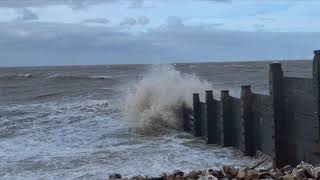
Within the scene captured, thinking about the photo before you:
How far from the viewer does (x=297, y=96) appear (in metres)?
8.36

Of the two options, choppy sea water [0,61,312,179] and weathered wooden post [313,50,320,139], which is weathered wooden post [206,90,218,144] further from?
weathered wooden post [313,50,320,139]

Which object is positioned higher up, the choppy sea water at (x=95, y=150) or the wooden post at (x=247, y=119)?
the wooden post at (x=247, y=119)

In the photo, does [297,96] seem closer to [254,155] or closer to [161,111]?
[254,155]

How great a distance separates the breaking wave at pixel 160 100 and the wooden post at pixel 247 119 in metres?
5.43

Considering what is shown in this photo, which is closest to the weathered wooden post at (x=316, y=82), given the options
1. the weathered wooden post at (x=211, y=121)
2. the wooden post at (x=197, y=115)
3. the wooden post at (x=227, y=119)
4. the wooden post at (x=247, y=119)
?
the wooden post at (x=247, y=119)

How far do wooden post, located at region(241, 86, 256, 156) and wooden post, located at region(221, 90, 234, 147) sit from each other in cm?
118

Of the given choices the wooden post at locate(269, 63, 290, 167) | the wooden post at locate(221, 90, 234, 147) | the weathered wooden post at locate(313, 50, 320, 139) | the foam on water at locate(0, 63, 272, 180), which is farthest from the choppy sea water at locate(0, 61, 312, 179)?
the weathered wooden post at locate(313, 50, 320, 139)

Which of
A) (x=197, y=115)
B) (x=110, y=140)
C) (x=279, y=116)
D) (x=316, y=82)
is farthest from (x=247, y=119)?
(x=110, y=140)

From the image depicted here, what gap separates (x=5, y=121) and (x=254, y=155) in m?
11.7

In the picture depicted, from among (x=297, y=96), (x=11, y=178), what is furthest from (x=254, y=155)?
(x=11, y=178)

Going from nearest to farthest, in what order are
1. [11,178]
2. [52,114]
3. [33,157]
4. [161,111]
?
[11,178] → [33,157] → [161,111] → [52,114]

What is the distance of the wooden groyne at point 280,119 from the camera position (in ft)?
26.2

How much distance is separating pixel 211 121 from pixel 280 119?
175 inches

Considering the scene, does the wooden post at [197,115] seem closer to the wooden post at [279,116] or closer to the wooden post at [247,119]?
the wooden post at [247,119]
